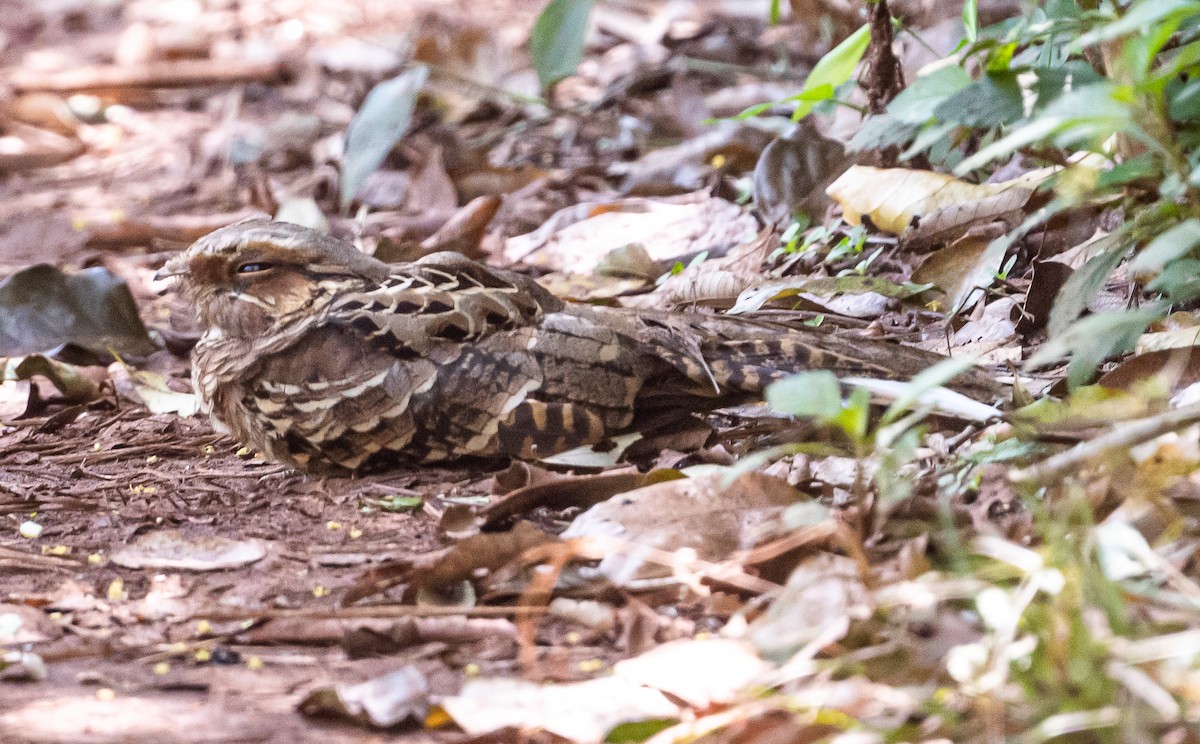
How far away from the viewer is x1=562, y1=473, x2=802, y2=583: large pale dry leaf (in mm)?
2271

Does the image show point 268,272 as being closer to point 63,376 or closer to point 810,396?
point 63,376

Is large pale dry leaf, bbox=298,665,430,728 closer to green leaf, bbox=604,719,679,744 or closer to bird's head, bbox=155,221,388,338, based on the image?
green leaf, bbox=604,719,679,744

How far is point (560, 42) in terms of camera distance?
4551 mm

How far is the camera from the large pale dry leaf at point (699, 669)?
1.85 metres

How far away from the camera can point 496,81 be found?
6621 mm

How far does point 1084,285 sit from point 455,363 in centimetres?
136

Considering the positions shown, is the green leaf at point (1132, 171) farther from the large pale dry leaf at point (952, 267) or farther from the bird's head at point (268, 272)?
the bird's head at point (268, 272)

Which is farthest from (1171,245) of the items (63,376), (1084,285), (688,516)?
(63,376)

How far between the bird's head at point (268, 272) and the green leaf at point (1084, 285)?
1.62m

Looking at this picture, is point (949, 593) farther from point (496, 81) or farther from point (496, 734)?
point (496, 81)

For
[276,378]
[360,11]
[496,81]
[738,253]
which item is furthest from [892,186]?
[360,11]

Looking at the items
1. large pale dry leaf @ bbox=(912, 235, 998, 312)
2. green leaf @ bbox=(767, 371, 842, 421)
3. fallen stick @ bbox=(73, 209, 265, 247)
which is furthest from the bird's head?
A: fallen stick @ bbox=(73, 209, 265, 247)

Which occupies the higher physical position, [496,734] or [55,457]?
[496,734]

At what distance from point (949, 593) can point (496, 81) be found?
17.1ft
